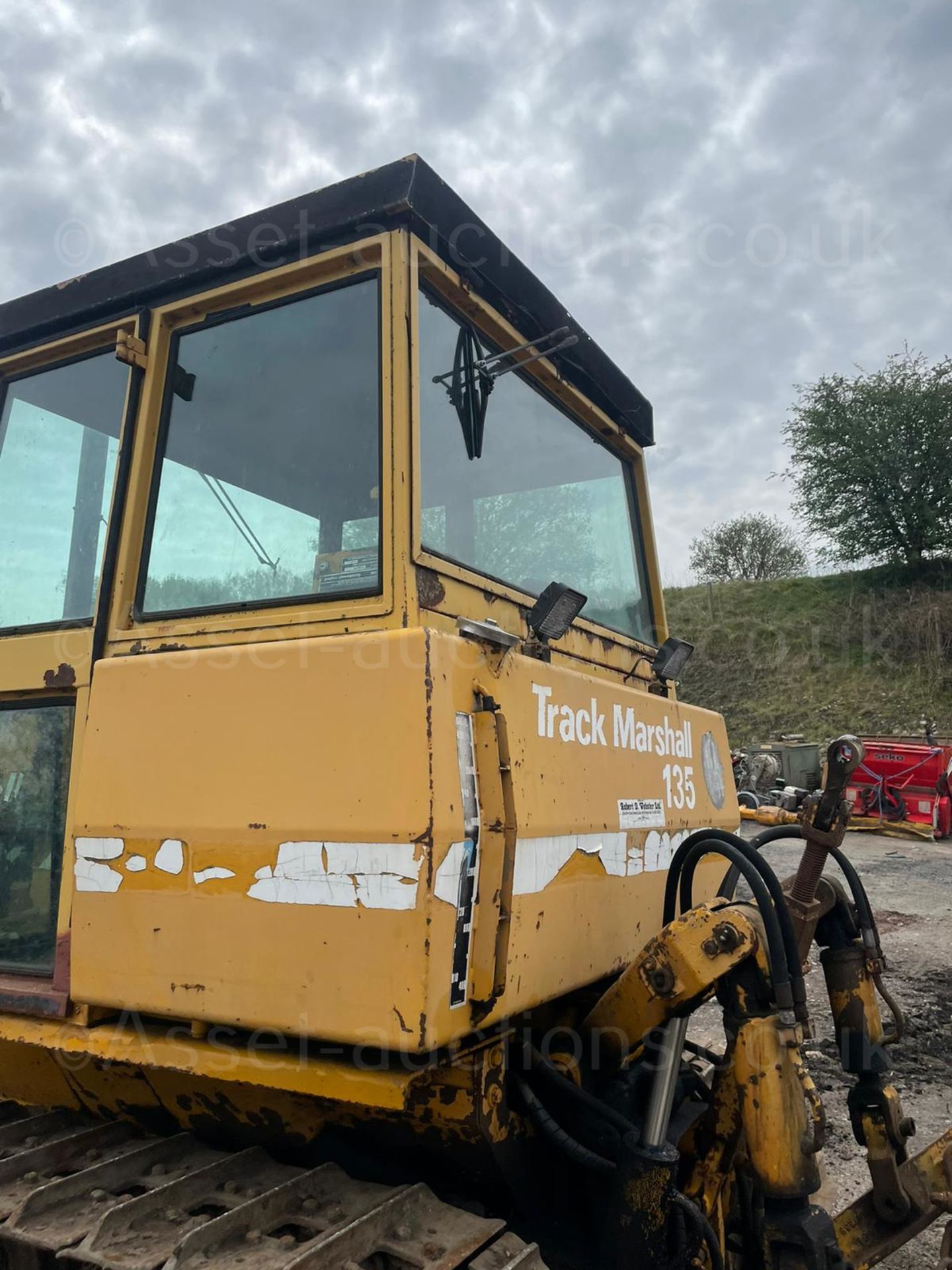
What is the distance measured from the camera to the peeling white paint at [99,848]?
2051 mm

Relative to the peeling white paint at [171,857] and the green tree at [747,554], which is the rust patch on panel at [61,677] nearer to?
the peeling white paint at [171,857]

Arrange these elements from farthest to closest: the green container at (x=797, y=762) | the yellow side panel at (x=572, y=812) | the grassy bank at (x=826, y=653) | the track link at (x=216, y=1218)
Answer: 1. the grassy bank at (x=826, y=653)
2. the green container at (x=797, y=762)
3. the yellow side panel at (x=572, y=812)
4. the track link at (x=216, y=1218)

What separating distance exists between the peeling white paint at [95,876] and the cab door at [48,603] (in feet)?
0.47

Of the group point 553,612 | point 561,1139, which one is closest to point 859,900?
point 561,1139

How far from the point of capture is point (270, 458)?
241 cm

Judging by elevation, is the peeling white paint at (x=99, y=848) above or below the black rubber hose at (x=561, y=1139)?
above

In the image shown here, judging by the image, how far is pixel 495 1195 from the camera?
2.24m

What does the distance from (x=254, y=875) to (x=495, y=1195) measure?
41.6 inches

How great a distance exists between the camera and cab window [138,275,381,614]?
2184 millimetres

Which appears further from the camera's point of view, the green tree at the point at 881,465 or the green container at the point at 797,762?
the green tree at the point at 881,465

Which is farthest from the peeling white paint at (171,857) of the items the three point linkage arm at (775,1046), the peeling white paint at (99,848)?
the three point linkage arm at (775,1046)

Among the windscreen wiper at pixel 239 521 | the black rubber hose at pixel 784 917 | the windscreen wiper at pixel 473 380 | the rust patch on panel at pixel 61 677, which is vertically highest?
the windscreen wiper at pixel 473 380

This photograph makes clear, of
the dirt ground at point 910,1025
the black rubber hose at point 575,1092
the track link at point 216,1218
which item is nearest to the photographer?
the track link at point 216,1218

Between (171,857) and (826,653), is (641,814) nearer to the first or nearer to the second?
(171,857)
